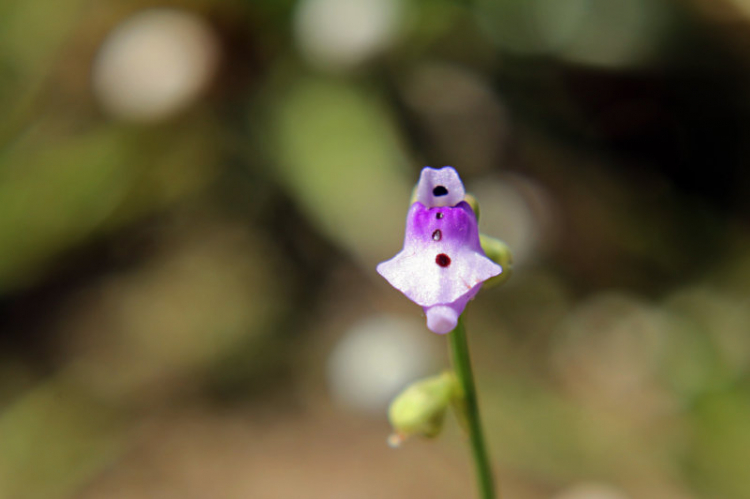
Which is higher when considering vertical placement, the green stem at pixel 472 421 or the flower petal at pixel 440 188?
the flower petal at pixel 440 188

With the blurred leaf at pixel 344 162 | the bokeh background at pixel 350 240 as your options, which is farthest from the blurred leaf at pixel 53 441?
the blurred leaf at pixel 344 162

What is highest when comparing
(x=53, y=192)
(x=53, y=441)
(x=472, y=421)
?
(x=53, y=192)

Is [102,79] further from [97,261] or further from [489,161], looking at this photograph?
[489,161]

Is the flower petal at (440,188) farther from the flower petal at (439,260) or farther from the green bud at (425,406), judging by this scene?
the green bud at (425,406)

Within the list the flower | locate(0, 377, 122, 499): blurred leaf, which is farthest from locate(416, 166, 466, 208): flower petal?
locate(0, 377, 122, 499): blurred leaf

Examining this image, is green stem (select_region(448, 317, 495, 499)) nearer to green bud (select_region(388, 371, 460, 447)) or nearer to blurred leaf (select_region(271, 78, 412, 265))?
green bud (select_region(388, 371, 460, 447))

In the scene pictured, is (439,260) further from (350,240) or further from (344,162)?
(344,162)

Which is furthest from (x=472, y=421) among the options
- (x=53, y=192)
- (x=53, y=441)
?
(x=53, y=192)

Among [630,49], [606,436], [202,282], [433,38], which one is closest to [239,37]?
[433,38]

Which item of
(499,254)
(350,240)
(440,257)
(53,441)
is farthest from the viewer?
(350,240)
